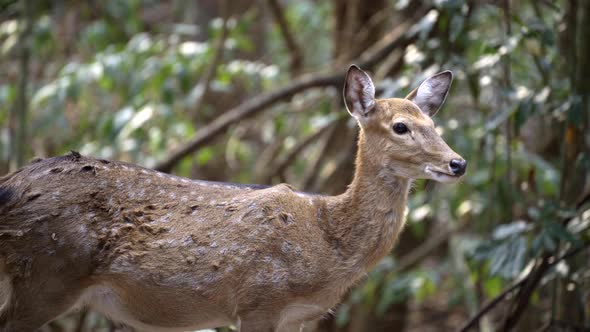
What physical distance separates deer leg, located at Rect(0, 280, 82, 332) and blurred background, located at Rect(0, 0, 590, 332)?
0.90 meters

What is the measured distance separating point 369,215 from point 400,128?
1.41 ft

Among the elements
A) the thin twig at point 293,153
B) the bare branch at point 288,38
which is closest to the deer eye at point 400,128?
the thin twig at point 293,153

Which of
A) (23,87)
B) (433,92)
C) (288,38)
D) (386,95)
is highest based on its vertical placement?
(288,38)

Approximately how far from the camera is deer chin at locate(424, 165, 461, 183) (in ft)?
11.9

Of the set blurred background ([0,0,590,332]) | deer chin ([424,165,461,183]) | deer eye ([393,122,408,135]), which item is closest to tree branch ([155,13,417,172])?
blurred background ([0,0,590,332])

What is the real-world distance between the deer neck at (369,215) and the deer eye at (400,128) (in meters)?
0.20

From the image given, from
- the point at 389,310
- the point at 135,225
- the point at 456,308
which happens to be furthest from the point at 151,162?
the point at 456,308

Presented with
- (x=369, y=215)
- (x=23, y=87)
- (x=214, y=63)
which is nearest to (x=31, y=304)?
(x=369, y=215)

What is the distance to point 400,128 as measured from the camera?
382 centimetres

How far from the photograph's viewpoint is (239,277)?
3549 mm

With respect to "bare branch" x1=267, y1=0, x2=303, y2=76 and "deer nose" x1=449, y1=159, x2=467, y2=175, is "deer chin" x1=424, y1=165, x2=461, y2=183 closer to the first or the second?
"deer nose" x1=449, y1=159, x2=467, y2=175

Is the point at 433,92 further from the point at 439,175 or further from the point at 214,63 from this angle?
the point at 214,63

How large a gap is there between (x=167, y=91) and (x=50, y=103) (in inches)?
41.3

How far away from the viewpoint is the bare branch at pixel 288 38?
953 cm
